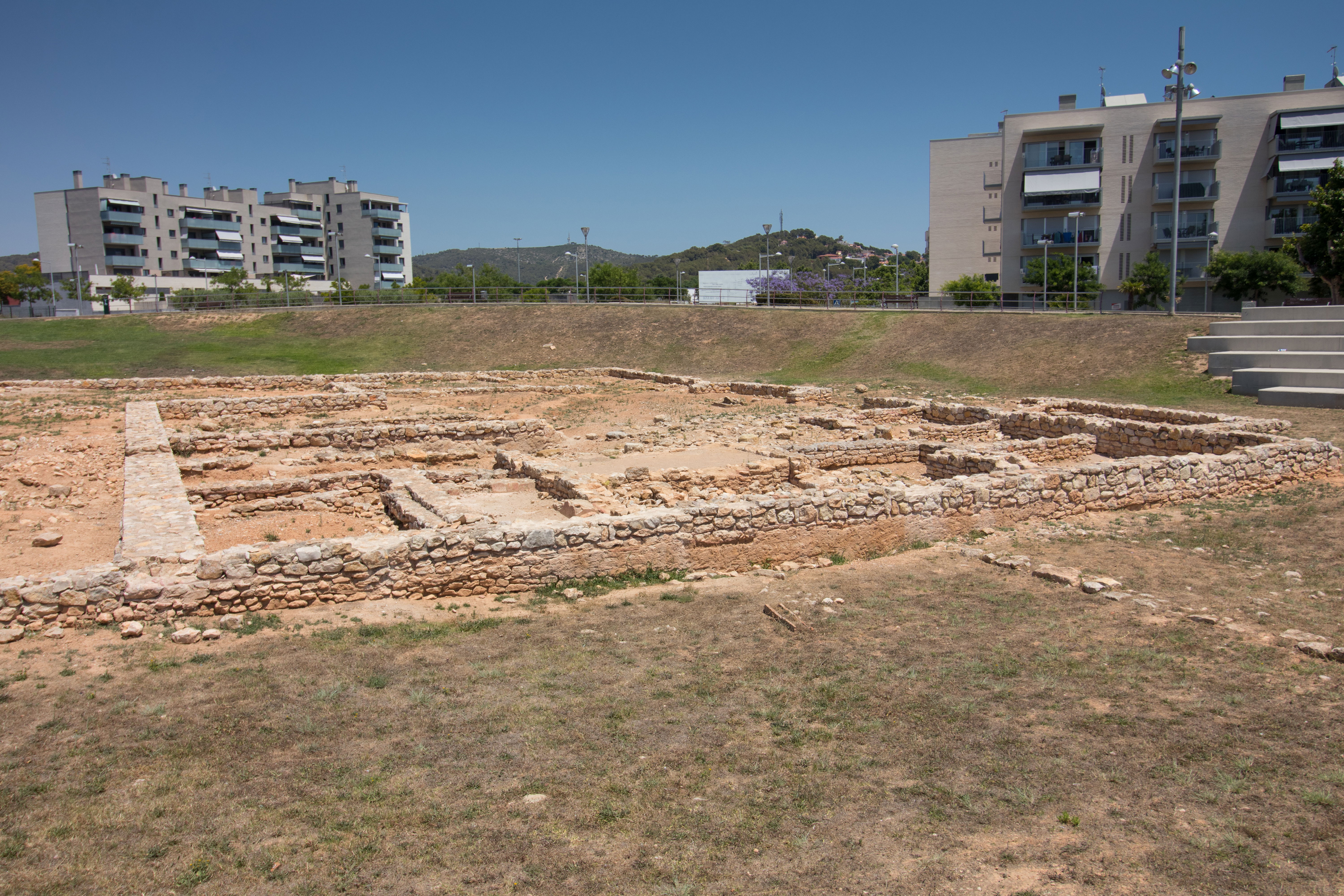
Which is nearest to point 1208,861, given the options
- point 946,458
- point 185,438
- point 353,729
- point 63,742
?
point 353,729

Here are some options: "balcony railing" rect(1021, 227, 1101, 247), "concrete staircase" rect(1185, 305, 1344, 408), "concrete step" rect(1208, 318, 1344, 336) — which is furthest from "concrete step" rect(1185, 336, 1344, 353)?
"balcony railing" rect(1021, 227, 1101, 247)

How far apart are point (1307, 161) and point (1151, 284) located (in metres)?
12.3

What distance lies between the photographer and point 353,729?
5.87 m

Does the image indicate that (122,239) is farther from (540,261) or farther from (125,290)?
(540,261)

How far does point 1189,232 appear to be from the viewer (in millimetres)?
54781

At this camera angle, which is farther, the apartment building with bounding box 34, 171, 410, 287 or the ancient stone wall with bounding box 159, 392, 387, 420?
the apartment building with bounding box 34, 171, 410, 287

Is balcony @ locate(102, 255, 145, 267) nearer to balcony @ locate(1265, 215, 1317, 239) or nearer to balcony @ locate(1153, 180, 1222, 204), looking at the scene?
balcony @ locate(1153, 180, 1222, 204)

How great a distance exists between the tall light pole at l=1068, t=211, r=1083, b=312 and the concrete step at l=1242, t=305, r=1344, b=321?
11.7 meters

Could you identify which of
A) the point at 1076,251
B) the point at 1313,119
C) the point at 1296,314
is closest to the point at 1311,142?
the point at 1313,119

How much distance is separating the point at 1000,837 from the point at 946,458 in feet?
37.4

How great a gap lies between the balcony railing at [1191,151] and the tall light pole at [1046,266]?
7.80 metres

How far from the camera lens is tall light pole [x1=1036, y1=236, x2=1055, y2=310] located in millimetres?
48469

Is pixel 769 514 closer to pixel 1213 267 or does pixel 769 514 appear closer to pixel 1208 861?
pixel 1208 861

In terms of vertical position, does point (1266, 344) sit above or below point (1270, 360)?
above
